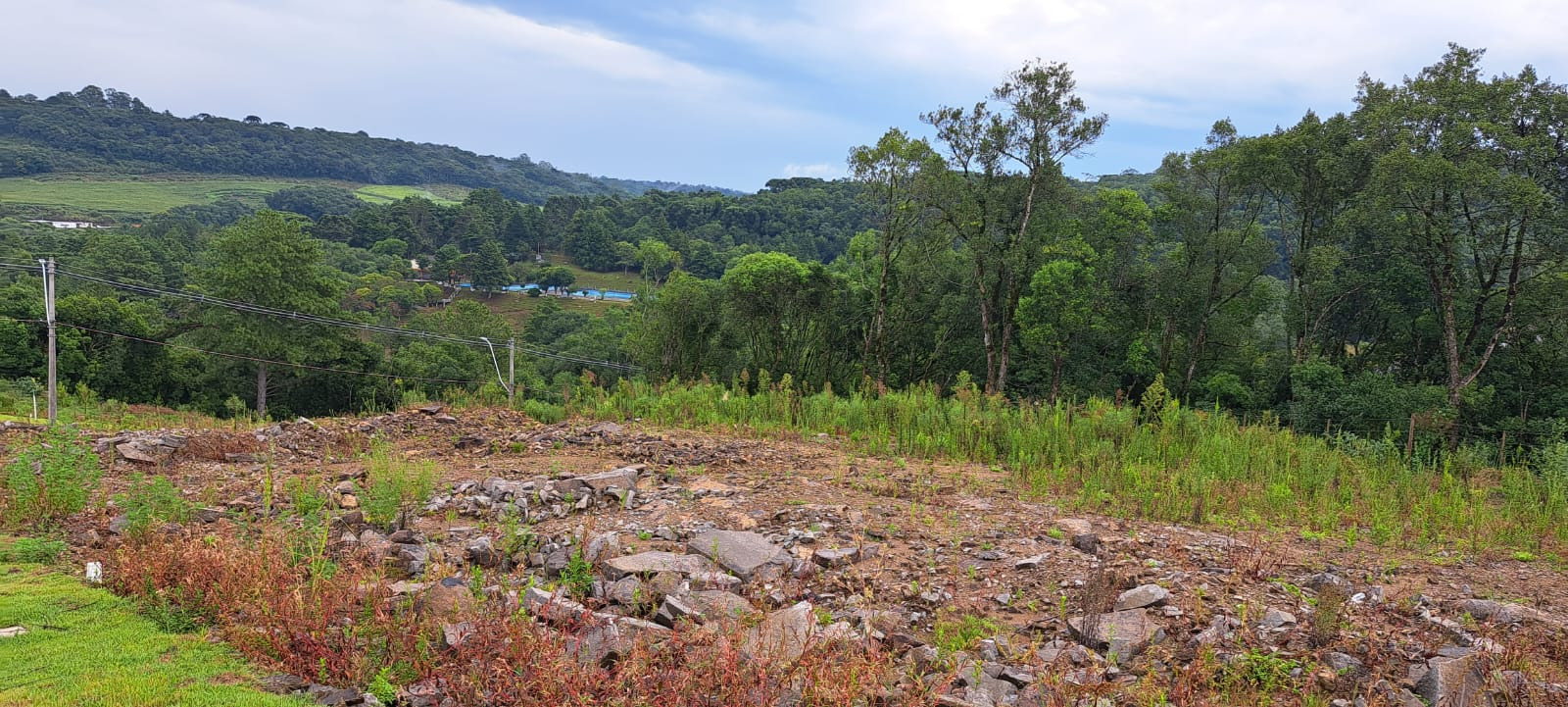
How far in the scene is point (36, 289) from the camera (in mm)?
29250

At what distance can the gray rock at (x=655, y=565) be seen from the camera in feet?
15.7

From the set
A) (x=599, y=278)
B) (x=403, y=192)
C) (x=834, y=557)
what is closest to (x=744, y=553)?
(x=834, y=557)

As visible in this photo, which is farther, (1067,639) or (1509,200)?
(1509,200)

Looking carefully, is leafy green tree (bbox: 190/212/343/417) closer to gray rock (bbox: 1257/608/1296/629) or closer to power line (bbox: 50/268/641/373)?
power line (bbox: 50/268/641/373)

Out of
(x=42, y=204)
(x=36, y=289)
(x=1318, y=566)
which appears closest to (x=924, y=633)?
(x=1318, y=566)

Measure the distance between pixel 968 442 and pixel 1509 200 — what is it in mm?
13058

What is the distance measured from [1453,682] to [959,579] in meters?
2.37

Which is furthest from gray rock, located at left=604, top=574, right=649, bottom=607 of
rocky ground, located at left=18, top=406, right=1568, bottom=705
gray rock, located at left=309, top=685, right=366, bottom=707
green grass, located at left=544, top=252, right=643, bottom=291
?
green grass, located at left=544, top=252, right=643, bottom=291

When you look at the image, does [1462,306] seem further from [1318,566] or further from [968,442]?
[1318,566]

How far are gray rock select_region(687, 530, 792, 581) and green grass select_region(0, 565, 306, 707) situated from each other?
239cm

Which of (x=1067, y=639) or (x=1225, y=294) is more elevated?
(x=1225, y=294)

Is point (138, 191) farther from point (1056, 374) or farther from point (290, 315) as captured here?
point (1056, 374)

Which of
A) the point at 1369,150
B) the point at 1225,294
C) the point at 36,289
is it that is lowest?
the point at 36,289

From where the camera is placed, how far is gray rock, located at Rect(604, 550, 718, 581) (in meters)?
4.77
